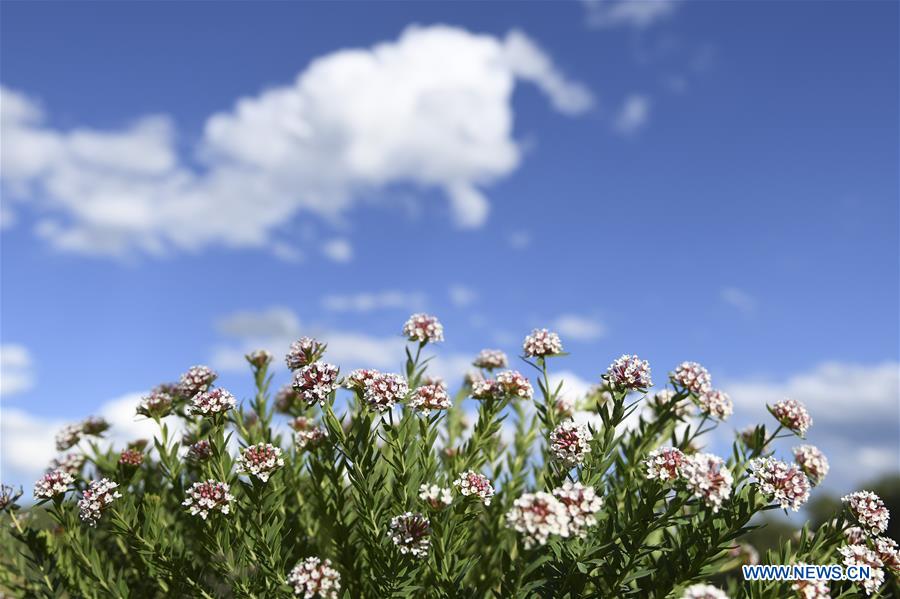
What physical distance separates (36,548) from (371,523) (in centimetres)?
435

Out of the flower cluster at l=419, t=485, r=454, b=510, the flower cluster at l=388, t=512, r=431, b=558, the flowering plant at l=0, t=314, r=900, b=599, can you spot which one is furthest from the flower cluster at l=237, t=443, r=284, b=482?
the flower cluster at l=419, t=485, r=454, b=510

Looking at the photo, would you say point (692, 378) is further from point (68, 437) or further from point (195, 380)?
point (68, 437)

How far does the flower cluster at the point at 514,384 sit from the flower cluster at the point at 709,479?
212 cm

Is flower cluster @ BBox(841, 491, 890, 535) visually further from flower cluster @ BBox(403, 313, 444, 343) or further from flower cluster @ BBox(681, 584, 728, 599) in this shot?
flower cluster @ BBox(403, 313, 444, 343)

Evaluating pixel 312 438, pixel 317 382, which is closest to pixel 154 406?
pixel 312 438

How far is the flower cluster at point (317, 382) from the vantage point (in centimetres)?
602

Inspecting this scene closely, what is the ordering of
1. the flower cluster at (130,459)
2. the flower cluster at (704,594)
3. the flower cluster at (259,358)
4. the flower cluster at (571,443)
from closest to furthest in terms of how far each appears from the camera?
the flower cluster at (704,594) < the flower cluster at (571,443) < the flower cluster at (130,459) < the flower cluster at (259,358)

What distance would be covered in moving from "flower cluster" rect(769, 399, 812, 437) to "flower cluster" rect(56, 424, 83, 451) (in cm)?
898

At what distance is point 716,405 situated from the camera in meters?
7.47

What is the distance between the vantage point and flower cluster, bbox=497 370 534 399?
7117 mm

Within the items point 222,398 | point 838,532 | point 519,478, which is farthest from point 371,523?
point 838,532

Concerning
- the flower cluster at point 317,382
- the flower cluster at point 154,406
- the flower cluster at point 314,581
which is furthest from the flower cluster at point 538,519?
the flower cluster at point 154,406

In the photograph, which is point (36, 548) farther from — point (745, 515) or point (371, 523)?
point (745, 515)

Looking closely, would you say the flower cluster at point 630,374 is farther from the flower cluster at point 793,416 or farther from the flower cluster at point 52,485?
the flower cluster at point 52,485
